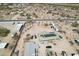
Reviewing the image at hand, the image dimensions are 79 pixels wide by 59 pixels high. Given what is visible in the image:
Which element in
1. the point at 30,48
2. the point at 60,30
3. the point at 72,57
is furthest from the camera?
the point at 60,30

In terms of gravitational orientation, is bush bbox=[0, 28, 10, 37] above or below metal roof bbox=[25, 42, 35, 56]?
above

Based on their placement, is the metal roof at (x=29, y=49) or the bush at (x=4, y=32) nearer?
the metal roof at (x=29, y=49)

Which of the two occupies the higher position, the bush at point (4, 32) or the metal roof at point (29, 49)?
the bush at point (4, 32)

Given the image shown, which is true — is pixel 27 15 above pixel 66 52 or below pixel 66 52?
above

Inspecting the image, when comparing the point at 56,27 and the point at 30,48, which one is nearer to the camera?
the point at 30,48

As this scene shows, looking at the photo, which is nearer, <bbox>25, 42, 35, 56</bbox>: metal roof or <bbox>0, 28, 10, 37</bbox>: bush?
<bbox>25, 42, 35, 56</bbox>: metal roof

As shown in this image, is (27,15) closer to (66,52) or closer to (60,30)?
(60,30)

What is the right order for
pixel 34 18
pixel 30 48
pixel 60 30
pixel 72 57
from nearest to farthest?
pixel 72 57, pixel 30 48, pixel 60 30, pixel 34 18

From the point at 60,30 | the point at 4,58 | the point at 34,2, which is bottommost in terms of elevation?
the point at 4,58

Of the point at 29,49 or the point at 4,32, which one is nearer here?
the point at 29,49

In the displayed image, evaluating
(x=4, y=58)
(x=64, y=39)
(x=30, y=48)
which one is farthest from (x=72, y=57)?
(x=4, y=58)
